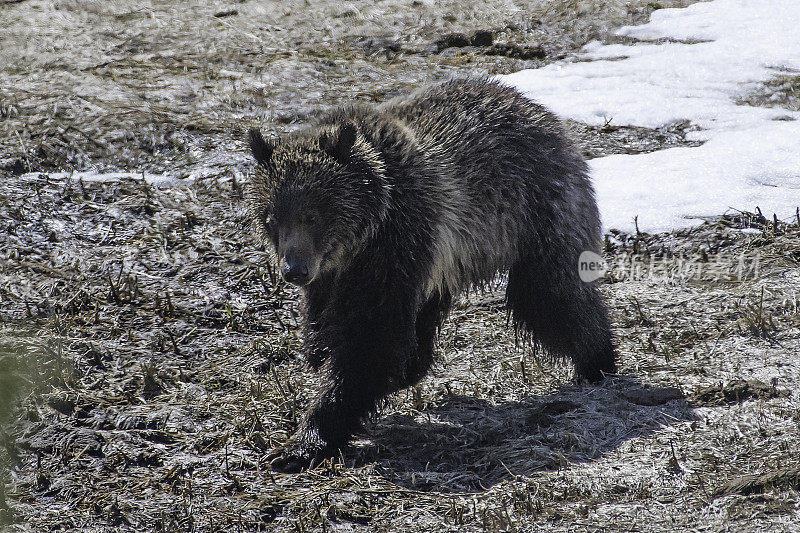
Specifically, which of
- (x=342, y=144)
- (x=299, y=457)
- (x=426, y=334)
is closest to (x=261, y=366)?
(x=426, y=334)

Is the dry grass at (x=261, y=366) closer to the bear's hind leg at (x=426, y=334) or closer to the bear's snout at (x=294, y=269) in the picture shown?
the bear's hind leg at (x=426, y=334)

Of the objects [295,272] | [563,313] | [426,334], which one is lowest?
[426,334]

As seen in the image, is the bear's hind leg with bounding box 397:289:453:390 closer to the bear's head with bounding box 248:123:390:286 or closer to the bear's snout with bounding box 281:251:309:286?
the bear's head with bounding box 248:123:390:286

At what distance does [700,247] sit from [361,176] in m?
3.58

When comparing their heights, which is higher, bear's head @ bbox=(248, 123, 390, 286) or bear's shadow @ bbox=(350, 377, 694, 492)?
bear's head @ bbox=(248, 123, 390, 286)

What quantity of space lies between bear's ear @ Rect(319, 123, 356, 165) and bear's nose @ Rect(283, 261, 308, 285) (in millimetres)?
700

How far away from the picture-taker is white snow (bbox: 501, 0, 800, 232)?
8094mm

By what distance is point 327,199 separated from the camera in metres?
5.20

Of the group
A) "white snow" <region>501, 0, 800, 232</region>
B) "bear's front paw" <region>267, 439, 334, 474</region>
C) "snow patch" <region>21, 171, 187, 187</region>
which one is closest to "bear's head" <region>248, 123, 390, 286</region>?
"bear's front paw" <region>267, 439, 334, 474</region>

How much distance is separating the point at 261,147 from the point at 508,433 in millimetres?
2274

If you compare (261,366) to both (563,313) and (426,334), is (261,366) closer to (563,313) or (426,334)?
(426,334)

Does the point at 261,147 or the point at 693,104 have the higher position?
the point at 261,147

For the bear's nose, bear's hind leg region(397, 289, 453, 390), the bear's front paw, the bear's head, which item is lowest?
the bear's front paw

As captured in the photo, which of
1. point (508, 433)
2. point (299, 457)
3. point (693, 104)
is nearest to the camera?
point (299, 457)
